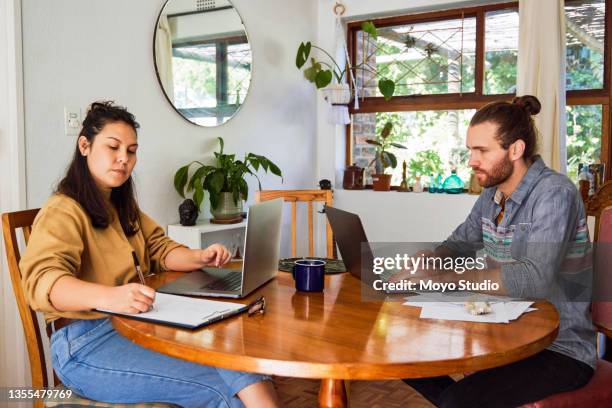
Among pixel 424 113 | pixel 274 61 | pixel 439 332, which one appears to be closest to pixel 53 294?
pixel 439 332

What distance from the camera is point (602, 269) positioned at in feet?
6.23

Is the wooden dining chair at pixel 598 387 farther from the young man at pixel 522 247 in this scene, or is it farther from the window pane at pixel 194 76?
the window pane at pixel 194 76

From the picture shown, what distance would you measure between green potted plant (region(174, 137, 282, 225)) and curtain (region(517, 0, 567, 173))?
1700 millimetres

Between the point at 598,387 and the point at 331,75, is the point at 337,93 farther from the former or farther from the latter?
the point at 598,387

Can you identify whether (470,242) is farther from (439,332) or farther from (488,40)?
(488,40)

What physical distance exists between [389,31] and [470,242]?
2.64 m

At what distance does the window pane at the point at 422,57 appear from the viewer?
409 cm

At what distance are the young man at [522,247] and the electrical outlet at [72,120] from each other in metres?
1.66

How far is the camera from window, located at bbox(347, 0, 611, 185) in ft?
12.1

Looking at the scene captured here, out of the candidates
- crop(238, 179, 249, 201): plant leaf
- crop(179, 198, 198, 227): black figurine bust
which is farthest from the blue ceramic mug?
crop(238, 179, 249, 201): plant leaf

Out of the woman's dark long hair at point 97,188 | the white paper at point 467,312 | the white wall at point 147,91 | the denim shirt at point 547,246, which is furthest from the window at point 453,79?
the woman's dark long hair at point 97,188

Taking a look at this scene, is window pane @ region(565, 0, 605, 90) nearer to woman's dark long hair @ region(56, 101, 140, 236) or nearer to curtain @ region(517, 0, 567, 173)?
curtain @ region(517, 0, 567, 173)

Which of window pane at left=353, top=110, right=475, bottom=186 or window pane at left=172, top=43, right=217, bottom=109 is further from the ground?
window pane at left=172, top=43, right=217, bottom=109

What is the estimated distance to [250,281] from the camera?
161 centimetres
